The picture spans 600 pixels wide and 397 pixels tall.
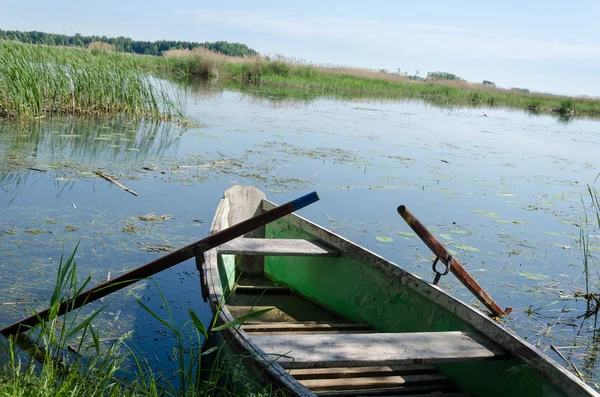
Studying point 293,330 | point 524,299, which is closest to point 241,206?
point 293,330

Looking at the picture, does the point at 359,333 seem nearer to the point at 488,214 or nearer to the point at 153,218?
the point at 153,218

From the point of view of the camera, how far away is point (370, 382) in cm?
295

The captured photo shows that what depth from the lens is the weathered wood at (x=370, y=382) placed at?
282 cm

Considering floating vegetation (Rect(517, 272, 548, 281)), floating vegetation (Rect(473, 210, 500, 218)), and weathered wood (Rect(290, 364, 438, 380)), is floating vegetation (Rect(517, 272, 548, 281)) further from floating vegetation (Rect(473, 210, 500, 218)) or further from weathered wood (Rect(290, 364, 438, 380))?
weathered wood (Rect(290, 364, 438, 380))

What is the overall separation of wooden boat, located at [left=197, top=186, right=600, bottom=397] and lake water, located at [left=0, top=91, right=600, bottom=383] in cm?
60

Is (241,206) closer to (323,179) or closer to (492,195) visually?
(323,179)

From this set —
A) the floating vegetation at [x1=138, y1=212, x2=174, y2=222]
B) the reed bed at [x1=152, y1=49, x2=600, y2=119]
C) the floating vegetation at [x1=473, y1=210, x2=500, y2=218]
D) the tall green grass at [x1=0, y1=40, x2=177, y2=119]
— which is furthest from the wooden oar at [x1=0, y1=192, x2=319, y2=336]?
the reed bed at [x1=152, y1=49, x2=600, y2=119]

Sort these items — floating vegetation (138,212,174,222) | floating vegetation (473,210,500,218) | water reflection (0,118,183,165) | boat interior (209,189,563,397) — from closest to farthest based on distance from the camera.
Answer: boat interior (209,189,563,397) < floating vegetation (138,212,174,222) < floating vegetation (473,210,500,218) < water reflection (0,118,183,165)

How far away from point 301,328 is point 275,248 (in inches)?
26.2

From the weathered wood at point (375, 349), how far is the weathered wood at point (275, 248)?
126 centimetres

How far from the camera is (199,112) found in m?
15.1

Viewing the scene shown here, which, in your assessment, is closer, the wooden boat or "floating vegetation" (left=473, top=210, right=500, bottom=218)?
the wooden boat

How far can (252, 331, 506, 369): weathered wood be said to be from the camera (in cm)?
257

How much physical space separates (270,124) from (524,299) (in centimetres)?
984
